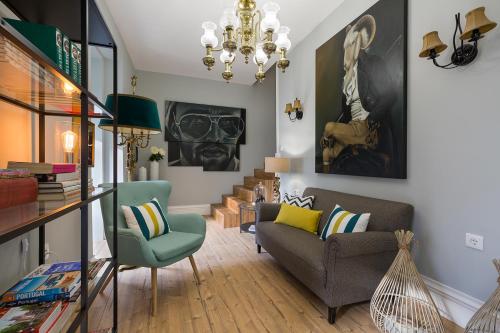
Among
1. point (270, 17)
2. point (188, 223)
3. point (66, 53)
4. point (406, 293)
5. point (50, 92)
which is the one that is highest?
point (270, 17)

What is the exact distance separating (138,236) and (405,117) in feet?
7.63

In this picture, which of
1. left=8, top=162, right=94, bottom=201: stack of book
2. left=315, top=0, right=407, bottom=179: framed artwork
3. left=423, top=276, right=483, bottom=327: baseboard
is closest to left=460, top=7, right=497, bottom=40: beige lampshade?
left=315, top=0, right=407, bottom=179: framed artwork

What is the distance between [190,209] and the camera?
4789 mm

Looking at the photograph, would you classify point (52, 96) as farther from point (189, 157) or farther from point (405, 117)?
point (189, 157)

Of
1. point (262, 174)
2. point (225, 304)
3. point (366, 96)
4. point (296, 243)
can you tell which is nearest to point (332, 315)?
point (296, 243)


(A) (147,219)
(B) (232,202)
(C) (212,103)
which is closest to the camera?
(A) (147,219)

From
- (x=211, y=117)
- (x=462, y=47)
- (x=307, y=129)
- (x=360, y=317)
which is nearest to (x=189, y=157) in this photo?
(x=211, y=117)

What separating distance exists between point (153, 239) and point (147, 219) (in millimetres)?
185

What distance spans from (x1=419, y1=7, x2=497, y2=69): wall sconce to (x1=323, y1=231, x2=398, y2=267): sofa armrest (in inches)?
50.5

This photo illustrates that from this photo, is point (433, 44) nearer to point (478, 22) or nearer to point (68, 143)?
point (478, 22)

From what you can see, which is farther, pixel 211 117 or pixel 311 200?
pixel 211 117

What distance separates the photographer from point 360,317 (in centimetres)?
174

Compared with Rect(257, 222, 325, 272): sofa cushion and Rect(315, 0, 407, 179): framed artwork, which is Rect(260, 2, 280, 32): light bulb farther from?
Rect(257, 222, 325, 272): sofa cushion

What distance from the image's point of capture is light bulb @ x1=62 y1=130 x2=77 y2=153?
1720 millimetres
